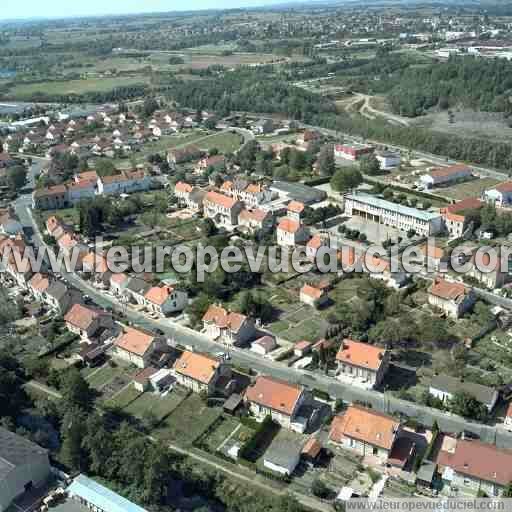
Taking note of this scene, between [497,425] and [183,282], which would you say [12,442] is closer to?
[183,282]

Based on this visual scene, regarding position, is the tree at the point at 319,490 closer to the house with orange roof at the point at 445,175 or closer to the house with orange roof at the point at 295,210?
the house with orange roof at the point at 295,210

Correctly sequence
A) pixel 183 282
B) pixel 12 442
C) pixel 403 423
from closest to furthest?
pixel 12 442 < pixel 403 423 < pixel 183 282

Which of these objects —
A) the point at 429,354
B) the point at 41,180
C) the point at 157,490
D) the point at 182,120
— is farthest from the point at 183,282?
the point at 182,120

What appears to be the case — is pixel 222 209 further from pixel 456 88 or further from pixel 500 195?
pixel 456 88

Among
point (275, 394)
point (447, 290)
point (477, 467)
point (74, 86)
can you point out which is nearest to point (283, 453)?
point (275, 394)

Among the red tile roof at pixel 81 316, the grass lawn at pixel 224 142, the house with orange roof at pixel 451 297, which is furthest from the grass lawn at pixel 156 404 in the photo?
the grass lawn at pixel 224 142

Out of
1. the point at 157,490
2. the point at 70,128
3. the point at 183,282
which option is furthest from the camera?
the point at 70,128

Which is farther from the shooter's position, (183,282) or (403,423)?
(183,282)
